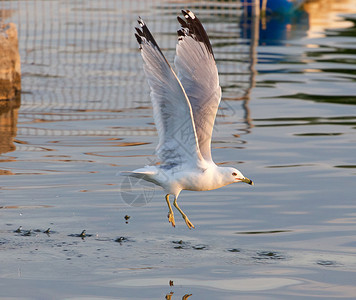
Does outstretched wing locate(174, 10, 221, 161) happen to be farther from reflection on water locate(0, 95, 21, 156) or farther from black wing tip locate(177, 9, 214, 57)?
reflection on water locate(0, 95, 21, 156)

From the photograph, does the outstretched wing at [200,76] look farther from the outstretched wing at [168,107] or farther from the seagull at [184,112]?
the outstretched wing at [168,107]

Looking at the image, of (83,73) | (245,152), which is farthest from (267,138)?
(83,73)

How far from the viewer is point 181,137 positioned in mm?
8781

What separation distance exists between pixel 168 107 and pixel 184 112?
0.20 m

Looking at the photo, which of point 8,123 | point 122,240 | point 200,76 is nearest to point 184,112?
point 200,76

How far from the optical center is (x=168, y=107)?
338 inches

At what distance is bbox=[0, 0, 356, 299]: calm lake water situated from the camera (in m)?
7.89

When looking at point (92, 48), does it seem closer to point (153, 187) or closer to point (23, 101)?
point (23, 101)

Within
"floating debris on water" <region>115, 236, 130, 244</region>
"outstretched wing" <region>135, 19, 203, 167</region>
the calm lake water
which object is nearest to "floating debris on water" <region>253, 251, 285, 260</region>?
the calm lake water

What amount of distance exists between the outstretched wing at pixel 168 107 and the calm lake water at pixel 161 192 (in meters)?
0.88

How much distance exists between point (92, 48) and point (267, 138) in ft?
32.6

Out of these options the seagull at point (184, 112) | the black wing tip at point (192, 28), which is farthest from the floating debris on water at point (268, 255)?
→ the black wing tip at point (192, 28)

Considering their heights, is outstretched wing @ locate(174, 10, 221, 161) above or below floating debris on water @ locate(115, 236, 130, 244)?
above

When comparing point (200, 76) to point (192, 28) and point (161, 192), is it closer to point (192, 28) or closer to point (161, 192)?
point (192, 28)
